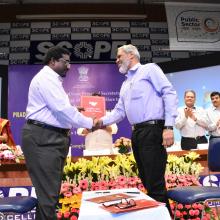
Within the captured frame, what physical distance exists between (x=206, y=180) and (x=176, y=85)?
3805mm

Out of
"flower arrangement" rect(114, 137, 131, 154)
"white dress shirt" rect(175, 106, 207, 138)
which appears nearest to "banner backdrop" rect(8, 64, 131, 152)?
"white dress shirt" rect(175, 106, 207, 138)

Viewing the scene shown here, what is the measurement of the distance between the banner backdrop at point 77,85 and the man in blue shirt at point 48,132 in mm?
4618

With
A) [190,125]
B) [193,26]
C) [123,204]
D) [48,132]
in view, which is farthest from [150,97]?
[193,26]

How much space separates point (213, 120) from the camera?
5.80 m

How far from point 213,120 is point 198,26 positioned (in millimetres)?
2149

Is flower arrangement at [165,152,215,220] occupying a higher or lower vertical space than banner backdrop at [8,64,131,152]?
lower

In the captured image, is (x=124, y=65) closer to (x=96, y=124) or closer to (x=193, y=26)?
(x=96, y=124)

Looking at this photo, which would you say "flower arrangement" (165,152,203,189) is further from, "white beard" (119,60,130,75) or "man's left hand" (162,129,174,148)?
"white beard" (119,60,130,75)

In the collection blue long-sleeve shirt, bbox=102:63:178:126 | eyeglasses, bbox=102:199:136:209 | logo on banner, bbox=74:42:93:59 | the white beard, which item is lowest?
eyeglasses, bbox=102:199:136:209

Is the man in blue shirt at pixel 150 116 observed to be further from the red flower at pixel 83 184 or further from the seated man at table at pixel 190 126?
the seated man at table at pixel 190 126

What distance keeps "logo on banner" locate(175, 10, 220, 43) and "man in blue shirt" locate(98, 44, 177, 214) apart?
14.0ft

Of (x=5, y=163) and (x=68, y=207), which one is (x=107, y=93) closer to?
(x=5, y=163)

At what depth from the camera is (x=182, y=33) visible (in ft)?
23.3

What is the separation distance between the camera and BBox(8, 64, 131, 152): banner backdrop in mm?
7371
